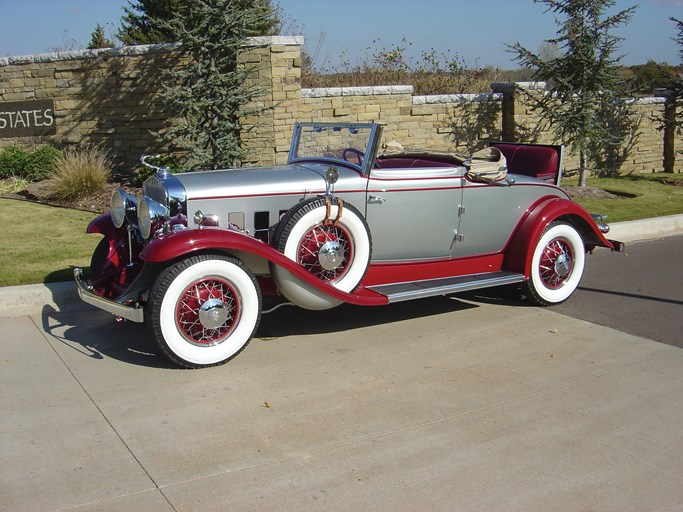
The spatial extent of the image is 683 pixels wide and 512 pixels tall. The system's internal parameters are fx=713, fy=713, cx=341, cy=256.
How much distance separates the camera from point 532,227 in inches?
248

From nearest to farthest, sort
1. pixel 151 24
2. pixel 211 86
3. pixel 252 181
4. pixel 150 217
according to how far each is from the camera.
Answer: pixel 150 217 → pixel 252 181 → pixel 211 86 → pixel 151 24

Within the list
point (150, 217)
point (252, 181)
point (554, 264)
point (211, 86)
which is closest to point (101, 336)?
point (150, 217)

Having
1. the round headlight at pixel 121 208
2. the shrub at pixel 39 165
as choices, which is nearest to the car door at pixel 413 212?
the round headlight at pixel 121 208

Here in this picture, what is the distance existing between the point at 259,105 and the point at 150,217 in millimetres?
7115

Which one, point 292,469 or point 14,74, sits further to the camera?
point 14,74

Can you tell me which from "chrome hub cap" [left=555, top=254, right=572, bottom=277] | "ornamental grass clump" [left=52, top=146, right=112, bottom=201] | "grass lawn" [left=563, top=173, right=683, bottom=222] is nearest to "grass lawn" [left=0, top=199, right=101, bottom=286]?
"ornamental grass clump" [left=52, top=146, right=112, bottom=201]

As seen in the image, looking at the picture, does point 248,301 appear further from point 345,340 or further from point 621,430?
point 621,430

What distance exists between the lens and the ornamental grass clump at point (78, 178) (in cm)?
1059

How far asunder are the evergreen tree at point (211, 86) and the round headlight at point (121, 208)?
16.6 ft

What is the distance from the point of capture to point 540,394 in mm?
4562

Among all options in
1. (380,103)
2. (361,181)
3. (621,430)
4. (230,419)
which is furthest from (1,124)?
(621,430)

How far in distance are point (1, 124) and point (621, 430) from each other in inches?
489

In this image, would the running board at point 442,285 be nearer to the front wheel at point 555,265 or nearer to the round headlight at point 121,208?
the front wheel at point 555,265

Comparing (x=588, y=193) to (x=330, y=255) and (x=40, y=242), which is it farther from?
(x=40, y=242)
